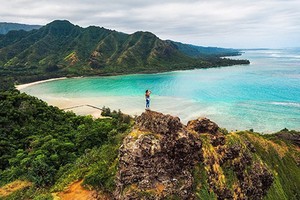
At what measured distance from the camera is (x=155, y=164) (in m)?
13.5

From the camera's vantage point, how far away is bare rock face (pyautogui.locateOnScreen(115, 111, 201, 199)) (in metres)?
13.0

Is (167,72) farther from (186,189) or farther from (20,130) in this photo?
(186,189)

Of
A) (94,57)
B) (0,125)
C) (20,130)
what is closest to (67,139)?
(20,130)

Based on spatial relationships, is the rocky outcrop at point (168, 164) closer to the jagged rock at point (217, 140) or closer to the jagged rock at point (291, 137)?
the jagged rock at point (217, 140)

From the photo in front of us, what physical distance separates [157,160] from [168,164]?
58 centimetres

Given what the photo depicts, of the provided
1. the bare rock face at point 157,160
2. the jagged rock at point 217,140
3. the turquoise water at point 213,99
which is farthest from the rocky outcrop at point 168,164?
the turquoise water at point 213,99

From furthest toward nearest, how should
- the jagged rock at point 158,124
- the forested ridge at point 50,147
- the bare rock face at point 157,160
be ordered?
the forested ridge at point 50,147, the jagged rock at point 158,124, the bare rock face at point 157,160

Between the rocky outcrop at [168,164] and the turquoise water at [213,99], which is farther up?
the rocky outcrop at [168,164]

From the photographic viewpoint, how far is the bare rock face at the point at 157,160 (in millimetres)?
12977

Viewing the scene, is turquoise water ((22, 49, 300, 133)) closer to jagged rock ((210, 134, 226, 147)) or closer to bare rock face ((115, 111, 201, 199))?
jagged rock ((210, 134, 226, 147))

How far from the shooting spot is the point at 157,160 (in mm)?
13656

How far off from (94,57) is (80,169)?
17269 cm

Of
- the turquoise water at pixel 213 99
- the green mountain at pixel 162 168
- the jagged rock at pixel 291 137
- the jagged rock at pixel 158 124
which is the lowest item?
the turquoise water at pixel 213 99

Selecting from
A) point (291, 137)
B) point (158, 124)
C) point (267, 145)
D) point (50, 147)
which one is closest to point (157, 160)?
point (158, 124)
